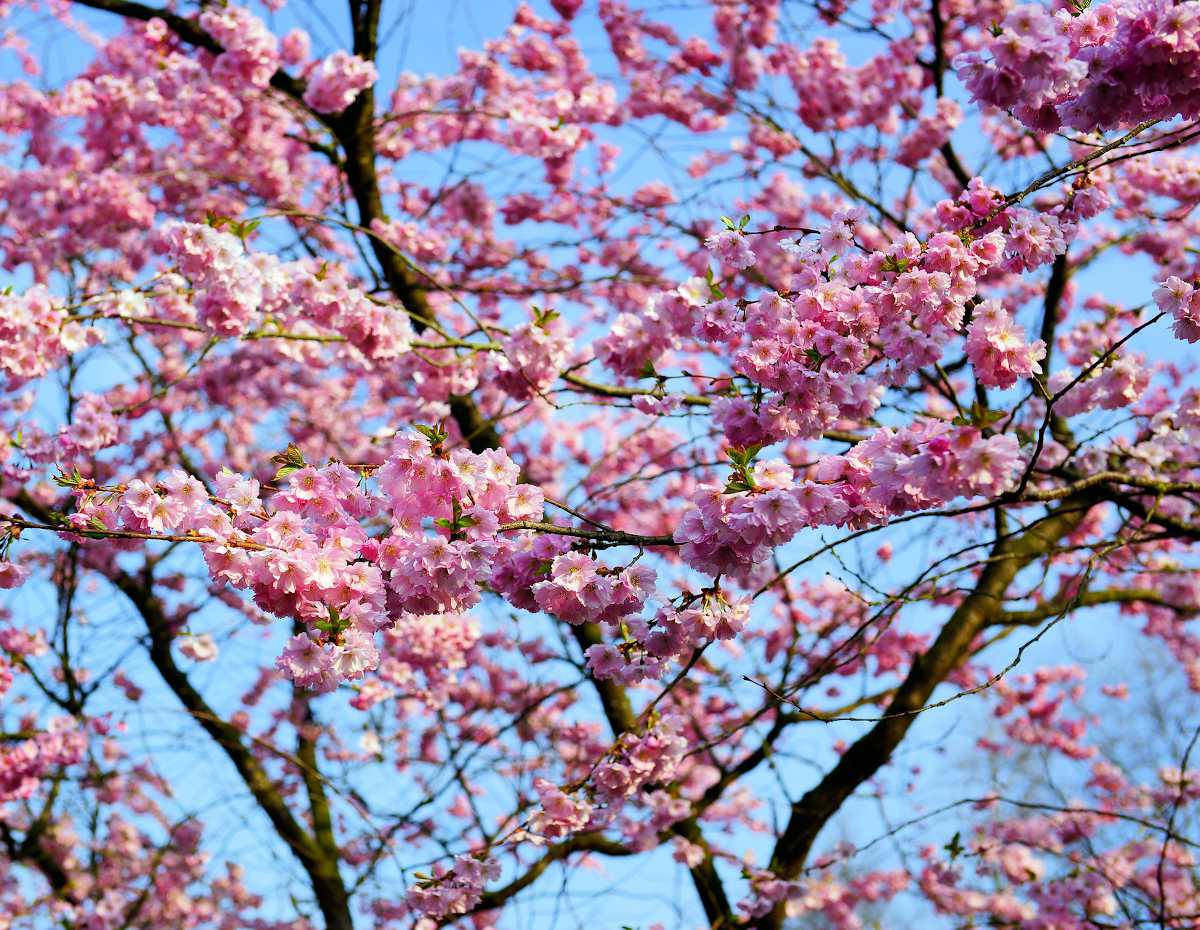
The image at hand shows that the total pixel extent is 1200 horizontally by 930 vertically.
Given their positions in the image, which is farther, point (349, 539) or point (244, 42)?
point (244, 42)

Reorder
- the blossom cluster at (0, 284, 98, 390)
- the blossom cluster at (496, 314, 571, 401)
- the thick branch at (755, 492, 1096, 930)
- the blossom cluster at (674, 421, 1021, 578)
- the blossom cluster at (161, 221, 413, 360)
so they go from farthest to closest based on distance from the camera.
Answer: the thick branch at (755, 492, 1096, 930), the blossom cluster at (0, 284, 98, 390), the blossom cluster at (496, 314, 571, 401), the blossom cluster at (161, 221, 413, 360), the blossom cluster at (674, 421, 1021, 578)

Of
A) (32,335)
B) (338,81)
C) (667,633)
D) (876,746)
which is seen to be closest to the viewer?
(667,633)

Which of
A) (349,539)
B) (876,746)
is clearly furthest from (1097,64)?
(876,746)

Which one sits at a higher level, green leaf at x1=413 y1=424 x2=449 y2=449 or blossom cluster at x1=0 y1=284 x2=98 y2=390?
blossom cluster at x1=0 y1=284 x2=98 y2=390

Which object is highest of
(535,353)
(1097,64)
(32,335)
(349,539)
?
(32,335)

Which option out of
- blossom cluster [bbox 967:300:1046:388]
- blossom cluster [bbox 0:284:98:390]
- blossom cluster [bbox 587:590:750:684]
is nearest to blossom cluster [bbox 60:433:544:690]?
blossom cluster [bbox 587:590:750:684]

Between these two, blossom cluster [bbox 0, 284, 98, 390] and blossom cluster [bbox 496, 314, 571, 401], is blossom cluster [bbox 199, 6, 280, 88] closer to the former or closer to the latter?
blossom cluster [bbox 0, 284, 98, 390]

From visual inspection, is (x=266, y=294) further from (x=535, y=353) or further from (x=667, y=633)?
(x=667, y=633)

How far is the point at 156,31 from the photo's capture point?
18.8ft

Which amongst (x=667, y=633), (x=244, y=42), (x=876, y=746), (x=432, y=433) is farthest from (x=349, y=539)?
(x=244, y=42)

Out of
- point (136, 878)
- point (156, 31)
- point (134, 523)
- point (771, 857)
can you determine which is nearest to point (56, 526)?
point (134, 523)

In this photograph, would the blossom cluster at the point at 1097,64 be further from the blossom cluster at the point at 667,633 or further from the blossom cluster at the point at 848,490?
the blossom cluster at the point at 667,633

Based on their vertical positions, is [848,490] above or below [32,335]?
below

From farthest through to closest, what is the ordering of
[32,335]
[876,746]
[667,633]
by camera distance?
[876,746] → [32,335] → [667,633]
